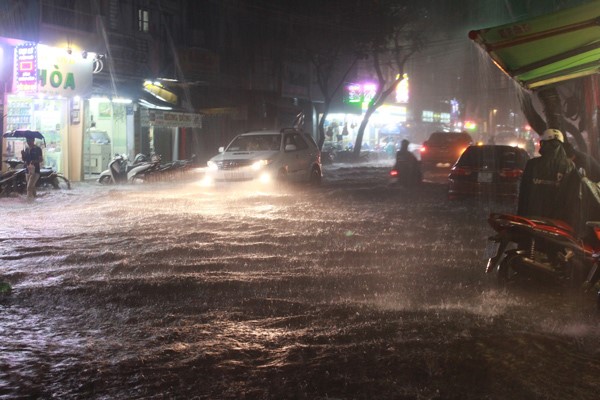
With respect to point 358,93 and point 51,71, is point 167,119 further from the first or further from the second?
point 358,93

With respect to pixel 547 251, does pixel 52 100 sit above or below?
above

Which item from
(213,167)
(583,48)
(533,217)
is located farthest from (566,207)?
(213,167)

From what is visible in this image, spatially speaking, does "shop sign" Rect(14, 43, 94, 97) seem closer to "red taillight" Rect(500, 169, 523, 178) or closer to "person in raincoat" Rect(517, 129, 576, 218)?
"red taillight" Rect(500, 169, 523, 178)

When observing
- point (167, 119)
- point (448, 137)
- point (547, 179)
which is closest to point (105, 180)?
point (167, 119)

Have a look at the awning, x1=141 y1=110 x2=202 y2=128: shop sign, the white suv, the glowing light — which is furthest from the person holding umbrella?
the awning

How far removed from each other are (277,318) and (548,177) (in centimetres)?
320

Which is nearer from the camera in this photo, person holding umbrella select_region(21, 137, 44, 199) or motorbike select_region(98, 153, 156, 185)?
person holding umbrella select_region(21, 137, 44, 199)

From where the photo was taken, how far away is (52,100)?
820 inches

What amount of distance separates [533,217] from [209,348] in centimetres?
358

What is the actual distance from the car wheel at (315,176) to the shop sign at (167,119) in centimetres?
776

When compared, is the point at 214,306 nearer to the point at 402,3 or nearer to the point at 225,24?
the point at 225,24

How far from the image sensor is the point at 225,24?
30859mm

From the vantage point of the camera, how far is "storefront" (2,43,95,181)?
18156mm

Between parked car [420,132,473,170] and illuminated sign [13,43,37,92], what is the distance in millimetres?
12540
